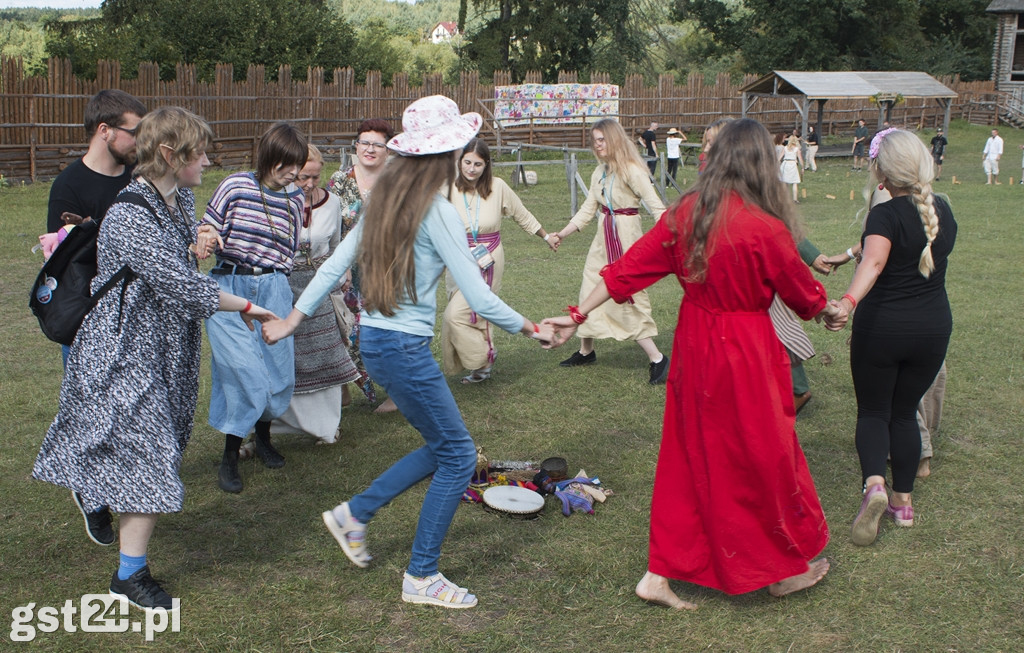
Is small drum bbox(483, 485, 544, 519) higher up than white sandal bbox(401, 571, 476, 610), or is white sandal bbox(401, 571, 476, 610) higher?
small drum bbox(483, 485, 544, 519)

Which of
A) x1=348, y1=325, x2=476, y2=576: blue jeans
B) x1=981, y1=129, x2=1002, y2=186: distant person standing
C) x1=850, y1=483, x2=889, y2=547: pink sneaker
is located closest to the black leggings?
x1=850, y1=483, x2=889, y2=547: pink sneaker

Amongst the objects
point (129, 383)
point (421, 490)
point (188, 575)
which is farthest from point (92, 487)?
point (421, 490)

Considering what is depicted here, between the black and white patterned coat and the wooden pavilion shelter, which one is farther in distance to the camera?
the wooden pavilion shelter

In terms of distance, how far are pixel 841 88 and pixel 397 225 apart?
30.8 m

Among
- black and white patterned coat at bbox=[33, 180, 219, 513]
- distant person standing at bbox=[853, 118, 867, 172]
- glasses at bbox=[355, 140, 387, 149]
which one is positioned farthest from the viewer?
distant person standing at bbox=[853, 118, 867, 172]

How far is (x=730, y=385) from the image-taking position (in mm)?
3305

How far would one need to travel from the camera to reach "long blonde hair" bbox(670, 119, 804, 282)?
325 centimetres

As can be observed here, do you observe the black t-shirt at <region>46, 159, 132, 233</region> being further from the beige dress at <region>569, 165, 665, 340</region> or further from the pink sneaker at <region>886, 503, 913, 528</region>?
the pink sneaker at <region>886, 503, 913, 528</region>

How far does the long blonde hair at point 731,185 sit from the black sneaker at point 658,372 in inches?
130

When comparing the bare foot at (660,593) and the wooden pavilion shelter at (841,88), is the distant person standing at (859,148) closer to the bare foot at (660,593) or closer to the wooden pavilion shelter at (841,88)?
the wooden pavilion shelter at (841,88)

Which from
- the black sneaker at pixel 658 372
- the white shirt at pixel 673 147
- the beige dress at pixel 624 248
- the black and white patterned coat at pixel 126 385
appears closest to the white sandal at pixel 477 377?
the beige dress at pixel 624 248

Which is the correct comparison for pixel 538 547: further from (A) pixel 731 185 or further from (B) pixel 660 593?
(A) pixel 731 185

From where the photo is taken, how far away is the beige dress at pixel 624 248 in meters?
6.67

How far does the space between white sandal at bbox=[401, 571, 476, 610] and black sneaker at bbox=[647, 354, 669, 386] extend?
3.27 metres
